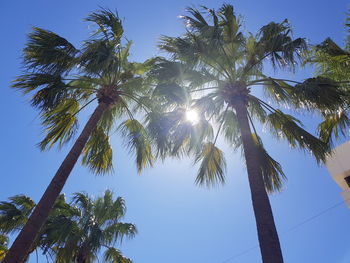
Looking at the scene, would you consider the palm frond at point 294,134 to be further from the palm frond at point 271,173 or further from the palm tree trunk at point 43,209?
the palm tree trunk at point 43,209

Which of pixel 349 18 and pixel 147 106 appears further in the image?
pixel 147 106

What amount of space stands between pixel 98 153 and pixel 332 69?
790 cm

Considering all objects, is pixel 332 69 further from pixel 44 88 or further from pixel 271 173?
pixel 44 88

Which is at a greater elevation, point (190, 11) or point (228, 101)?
point (190, 11)

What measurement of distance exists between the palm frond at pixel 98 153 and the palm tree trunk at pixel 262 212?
197 inches

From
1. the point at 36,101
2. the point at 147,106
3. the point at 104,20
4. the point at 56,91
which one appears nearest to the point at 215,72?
the point at 147,106

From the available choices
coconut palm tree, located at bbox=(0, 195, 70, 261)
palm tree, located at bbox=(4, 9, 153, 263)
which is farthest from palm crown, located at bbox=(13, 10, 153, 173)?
coconut palm tree, located at bbox=(0, 195, 70, 261)

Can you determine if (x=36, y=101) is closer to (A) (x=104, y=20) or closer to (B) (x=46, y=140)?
(B) (x=46, y=140)

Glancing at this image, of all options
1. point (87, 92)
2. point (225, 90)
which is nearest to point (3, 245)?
point (87, 92)

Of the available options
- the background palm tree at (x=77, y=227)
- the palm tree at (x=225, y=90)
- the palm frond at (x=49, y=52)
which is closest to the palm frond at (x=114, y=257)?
the background palm tree at (x=77, y=227)

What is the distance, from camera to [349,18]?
28.5 feet

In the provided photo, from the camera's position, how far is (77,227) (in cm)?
1120

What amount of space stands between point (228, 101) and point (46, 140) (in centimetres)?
552

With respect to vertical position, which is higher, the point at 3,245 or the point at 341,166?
the point at 341,166
